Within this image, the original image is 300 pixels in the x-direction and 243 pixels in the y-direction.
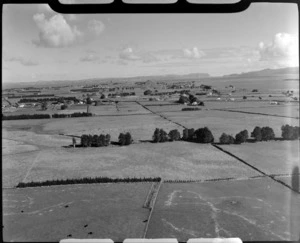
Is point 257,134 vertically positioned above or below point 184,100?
below

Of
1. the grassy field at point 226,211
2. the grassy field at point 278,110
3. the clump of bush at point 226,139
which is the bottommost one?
the grassy field at point 226,211

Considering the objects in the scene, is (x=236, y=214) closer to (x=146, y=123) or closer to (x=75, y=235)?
(x=75, y=235)

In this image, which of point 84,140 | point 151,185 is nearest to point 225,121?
point 84,140

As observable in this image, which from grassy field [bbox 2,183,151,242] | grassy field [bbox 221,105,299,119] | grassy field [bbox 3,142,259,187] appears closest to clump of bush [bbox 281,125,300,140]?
grassy field [bbox 3,142,259,187]

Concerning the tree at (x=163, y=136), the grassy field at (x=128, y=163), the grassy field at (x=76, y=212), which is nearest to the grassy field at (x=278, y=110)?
the grassy field at (x=128, y=163)

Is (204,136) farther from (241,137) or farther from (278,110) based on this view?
(278,110)

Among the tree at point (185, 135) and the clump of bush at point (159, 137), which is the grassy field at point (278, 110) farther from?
the clump of bush at point (159, 137)
